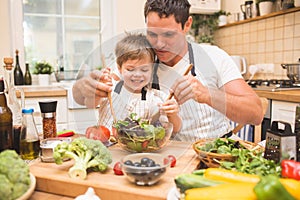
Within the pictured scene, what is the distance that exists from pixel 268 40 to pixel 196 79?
164 centimetres

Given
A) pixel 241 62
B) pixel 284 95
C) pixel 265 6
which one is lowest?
pixel 284 95

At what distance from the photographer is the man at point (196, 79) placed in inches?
46.9

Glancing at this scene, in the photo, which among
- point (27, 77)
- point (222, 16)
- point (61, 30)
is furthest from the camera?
point (222, 16)

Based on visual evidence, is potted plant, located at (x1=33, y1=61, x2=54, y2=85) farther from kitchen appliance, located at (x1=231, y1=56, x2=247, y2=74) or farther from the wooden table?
the wooden table

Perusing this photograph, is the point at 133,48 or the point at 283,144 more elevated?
the point at 133,48

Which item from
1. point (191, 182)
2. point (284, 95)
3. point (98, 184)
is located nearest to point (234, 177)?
point (191, 182)

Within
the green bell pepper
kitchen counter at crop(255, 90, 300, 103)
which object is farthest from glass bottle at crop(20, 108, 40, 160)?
kitchen counter at crop(255, 90, 300, 103)

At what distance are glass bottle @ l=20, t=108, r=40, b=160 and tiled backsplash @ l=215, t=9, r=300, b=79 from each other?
6.58 ft

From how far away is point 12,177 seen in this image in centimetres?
58

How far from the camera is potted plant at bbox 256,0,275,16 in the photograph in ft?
7.76

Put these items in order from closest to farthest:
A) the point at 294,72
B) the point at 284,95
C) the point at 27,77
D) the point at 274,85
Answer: the point at 284,95
the point at 294,72
the point at 274,85
the point at 27,77

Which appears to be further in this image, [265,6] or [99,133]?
[265,6]

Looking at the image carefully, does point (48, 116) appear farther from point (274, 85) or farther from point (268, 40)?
point (268, 40)

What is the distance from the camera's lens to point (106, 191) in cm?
67
